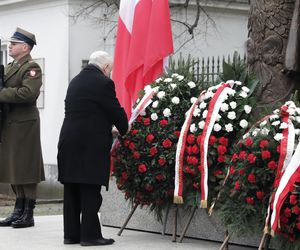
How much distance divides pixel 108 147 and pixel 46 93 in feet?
32.7

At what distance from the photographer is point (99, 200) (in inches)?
307

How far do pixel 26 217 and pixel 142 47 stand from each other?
2131 millimetres

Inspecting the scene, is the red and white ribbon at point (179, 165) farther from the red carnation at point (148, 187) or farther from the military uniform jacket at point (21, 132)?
the military uniform jacket at point (21, 132)

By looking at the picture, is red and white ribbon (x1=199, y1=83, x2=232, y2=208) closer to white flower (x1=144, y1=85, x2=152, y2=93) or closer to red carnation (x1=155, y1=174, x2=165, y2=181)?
red carnation (x1=155, y1=174, x2=165, y2=181)

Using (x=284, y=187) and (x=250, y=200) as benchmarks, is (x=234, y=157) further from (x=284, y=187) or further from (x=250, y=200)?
(x=284, y=187)

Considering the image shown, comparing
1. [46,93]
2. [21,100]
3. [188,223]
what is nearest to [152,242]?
[188,223]

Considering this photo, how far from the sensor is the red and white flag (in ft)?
29.9

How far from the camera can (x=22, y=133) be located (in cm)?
895

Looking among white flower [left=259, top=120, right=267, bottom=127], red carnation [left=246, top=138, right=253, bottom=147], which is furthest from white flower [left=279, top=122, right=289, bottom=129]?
red carnation [left=246, top=138, right=253, bottom=147]

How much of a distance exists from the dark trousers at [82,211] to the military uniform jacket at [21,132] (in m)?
1.18

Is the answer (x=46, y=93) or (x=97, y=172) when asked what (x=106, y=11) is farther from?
(x=97, y=172)

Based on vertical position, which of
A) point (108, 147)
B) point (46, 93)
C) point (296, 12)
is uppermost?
point (296, 12)

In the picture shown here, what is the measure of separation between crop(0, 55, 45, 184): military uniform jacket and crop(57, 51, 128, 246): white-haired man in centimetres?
123

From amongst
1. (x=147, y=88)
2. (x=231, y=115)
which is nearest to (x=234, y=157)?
(x=231, y=115)
